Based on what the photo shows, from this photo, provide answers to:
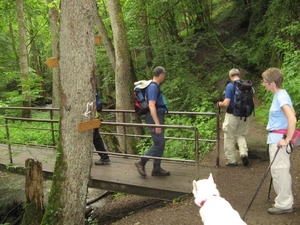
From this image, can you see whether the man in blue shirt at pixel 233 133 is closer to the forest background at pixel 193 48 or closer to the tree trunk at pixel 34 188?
the forest background at pixel 193 48

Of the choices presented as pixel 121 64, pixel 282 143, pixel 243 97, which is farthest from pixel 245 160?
pixel 121 64

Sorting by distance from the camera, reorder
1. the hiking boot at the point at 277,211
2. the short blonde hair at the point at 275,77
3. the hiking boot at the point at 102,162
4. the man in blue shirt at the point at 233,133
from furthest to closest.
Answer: the hiking boot at the point at 102,162 → the man in blue shirt at the point at 233,133 → the hiking boot at the point at 277,211 → the short blonde hair at the point at 275,77

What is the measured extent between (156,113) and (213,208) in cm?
274

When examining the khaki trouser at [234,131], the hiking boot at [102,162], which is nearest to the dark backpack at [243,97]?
the khaki trouser at [234,131]

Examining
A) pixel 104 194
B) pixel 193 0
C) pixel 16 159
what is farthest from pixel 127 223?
pixel 193 0

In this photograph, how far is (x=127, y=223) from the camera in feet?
18.4

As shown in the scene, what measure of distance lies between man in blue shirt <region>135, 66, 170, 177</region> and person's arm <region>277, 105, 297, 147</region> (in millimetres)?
2216

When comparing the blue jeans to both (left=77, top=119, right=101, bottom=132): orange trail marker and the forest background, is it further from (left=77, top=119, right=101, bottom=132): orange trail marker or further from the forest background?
the forest background

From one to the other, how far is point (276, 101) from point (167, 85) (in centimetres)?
818

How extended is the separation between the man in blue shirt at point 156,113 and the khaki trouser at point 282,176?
6.79 ft

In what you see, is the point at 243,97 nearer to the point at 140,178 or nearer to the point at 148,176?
the point at 148,176

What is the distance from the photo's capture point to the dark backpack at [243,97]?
19.0 ft

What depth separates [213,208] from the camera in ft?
10.0

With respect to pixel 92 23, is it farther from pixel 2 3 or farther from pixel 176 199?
pixel 2 3
